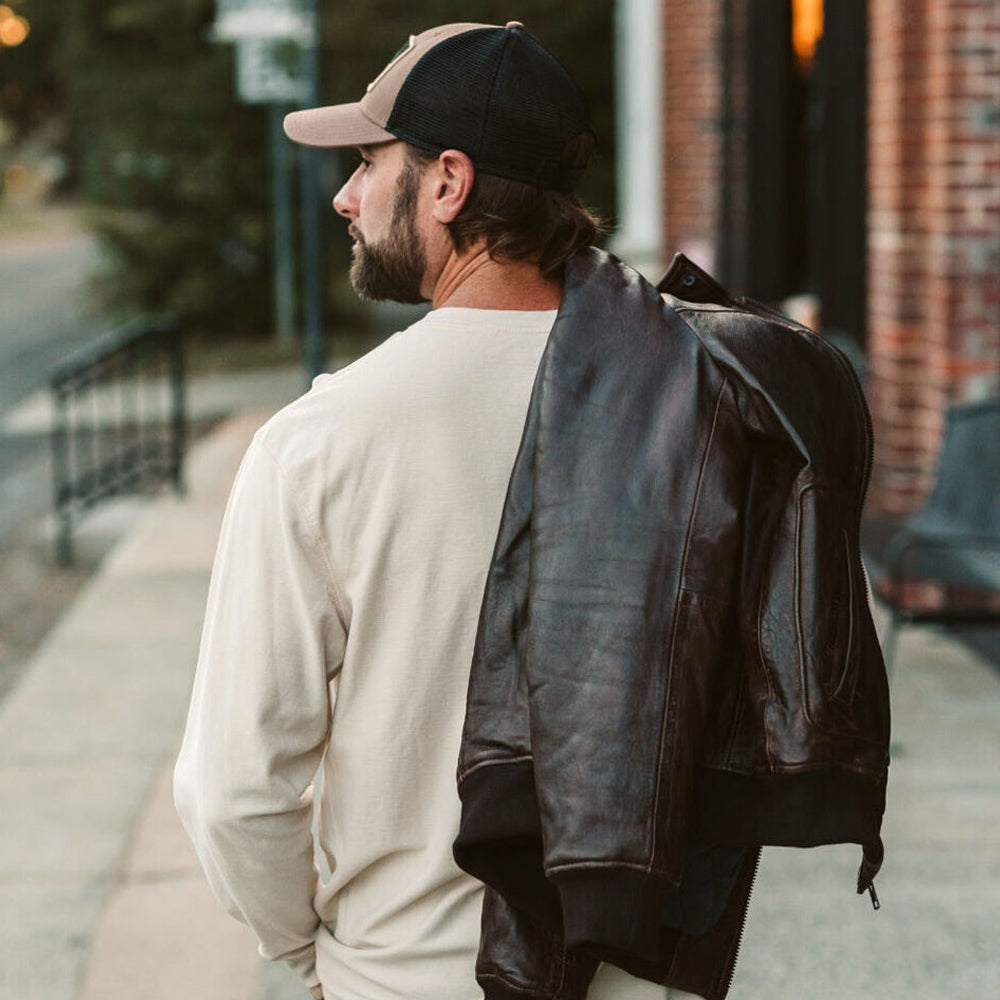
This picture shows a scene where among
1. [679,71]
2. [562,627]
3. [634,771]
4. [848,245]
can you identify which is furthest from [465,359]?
[679,71]

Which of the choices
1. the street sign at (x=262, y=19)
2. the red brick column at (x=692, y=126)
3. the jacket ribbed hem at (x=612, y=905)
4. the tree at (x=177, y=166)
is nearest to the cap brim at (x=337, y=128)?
the jacket ribbed hem at (x=612, y=905)

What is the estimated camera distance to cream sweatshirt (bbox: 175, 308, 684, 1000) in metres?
1.79

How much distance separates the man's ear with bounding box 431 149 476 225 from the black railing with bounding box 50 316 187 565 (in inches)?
292

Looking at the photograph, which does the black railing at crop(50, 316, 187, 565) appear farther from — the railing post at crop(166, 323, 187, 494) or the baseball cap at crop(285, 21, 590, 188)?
the baseball cap at crop(285, 21, 590, 188)

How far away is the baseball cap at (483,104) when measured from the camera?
1844 millimetres

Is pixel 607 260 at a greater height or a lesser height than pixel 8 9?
lesser

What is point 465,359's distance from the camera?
184 cm

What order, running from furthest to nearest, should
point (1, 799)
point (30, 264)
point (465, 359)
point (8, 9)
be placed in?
point (30, 264) → point (8, 9) → point (1, 799) → point (465, 359)

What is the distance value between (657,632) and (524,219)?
1.57 ft

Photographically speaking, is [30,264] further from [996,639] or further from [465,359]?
[465,359]

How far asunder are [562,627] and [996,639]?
17.2 feet

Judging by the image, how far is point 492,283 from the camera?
189cm

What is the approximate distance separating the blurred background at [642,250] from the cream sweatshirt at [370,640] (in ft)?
Result: 1.86

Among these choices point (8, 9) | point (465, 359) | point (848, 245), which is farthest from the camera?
point (8, 9)
